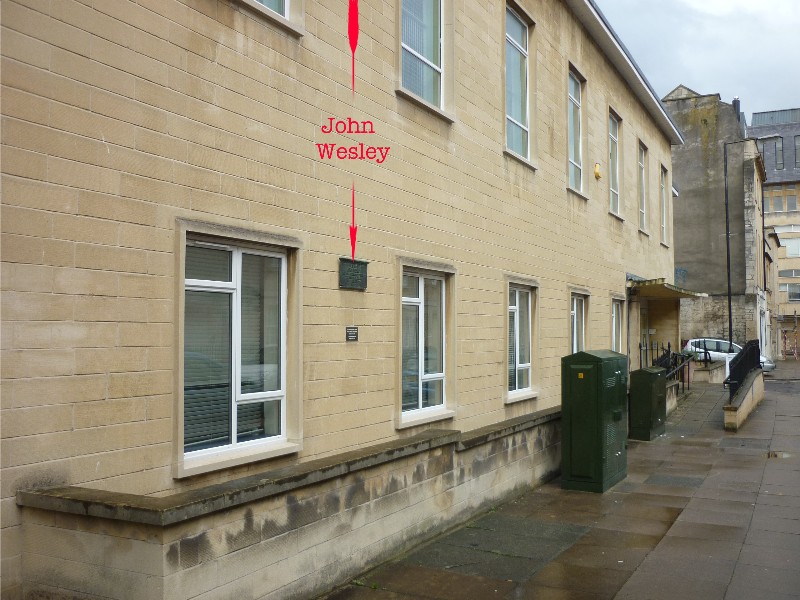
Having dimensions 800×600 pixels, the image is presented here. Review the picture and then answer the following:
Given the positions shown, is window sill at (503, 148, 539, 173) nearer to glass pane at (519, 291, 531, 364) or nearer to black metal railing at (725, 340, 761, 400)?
glass pane at (519, 291, 531, 364)

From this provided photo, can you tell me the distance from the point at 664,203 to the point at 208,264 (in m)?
20.0

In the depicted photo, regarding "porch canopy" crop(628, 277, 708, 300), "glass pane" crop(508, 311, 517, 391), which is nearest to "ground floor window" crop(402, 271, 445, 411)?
"glass pane" crop(508, 311, 517, 391)

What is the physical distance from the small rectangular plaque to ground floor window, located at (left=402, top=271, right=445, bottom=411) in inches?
45.3

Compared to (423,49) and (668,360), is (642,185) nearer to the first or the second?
(668,360)

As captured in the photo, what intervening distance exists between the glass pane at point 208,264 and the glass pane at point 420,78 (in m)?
3.68

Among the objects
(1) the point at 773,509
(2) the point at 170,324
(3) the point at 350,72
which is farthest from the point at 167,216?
(1) the point at 773,509

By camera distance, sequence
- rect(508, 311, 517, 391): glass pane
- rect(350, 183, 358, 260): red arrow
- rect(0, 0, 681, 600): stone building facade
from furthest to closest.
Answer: rect(508, 311, 517, 391): glass pane → rect(350, 183, 358, 260): red arrow → rect(0, 0, 681, 600): stone building facade

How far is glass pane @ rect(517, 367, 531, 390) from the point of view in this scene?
1241 cm

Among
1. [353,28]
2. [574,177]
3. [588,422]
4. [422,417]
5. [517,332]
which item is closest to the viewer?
[353,28]

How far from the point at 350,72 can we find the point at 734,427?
11.5 metres

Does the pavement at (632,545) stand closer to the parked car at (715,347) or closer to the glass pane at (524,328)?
the glass pane at (524,328)

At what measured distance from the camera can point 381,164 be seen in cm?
837

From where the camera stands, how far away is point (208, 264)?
6215 millimetres

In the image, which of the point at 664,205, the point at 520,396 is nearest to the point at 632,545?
the point at 520,396
